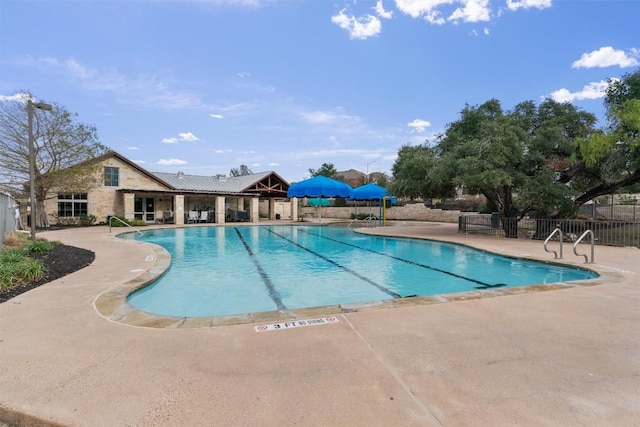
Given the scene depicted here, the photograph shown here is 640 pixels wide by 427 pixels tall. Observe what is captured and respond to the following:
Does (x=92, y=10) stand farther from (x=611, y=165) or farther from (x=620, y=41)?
(x=611, y=165)

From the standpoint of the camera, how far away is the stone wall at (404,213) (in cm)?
2733

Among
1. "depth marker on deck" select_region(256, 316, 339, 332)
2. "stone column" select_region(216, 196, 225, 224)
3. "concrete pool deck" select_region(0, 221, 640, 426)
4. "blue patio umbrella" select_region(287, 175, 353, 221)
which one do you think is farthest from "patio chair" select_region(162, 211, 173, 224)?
"depth marker on deck" select_region(256, 316, 339, 332)

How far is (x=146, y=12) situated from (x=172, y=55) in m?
2.88

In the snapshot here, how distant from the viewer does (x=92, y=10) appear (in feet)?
34.2

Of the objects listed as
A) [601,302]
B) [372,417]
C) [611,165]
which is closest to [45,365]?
[372,417]

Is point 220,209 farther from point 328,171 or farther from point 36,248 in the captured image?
point 328,171

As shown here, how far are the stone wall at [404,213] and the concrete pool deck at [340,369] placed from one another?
23626 mm

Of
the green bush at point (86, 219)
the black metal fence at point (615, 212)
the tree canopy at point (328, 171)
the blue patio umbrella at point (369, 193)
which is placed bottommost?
the green bush at point (86, 219)

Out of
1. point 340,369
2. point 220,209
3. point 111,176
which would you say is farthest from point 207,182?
point 340,369

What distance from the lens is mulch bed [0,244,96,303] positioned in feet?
17.6

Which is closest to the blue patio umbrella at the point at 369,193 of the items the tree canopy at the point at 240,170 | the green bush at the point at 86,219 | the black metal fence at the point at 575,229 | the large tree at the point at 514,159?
the large tree at the point at 514,159

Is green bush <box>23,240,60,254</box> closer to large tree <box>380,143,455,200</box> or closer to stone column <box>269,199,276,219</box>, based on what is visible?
large tree <box>380,143,455,200</box>

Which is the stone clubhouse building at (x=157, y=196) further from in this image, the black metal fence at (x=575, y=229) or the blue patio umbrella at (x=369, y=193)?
the black metal fence at (x=575, y=229)

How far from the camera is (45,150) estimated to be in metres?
17.6
